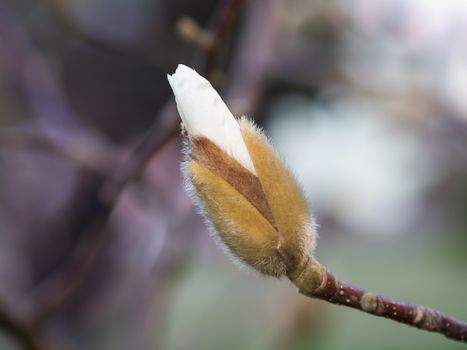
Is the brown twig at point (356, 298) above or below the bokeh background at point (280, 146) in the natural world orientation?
above

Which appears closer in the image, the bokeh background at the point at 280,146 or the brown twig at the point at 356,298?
the brown twig at the point at 356,298

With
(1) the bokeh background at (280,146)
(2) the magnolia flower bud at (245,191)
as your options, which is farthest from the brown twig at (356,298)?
(1) the bokeh background at (280,146)

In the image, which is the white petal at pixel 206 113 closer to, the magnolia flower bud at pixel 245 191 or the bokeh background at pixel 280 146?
the magnolia flower bud at pixel 245 191

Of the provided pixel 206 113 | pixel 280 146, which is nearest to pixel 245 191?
pixel 206 113

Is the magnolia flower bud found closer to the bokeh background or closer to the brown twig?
the brown twig

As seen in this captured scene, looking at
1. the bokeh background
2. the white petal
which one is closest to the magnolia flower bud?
the white petal

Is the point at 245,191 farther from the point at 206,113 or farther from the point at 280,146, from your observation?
the point at 280,146

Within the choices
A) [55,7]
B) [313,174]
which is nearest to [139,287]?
[55,7]

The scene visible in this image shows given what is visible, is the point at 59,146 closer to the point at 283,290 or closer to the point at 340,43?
the point at 283,290
